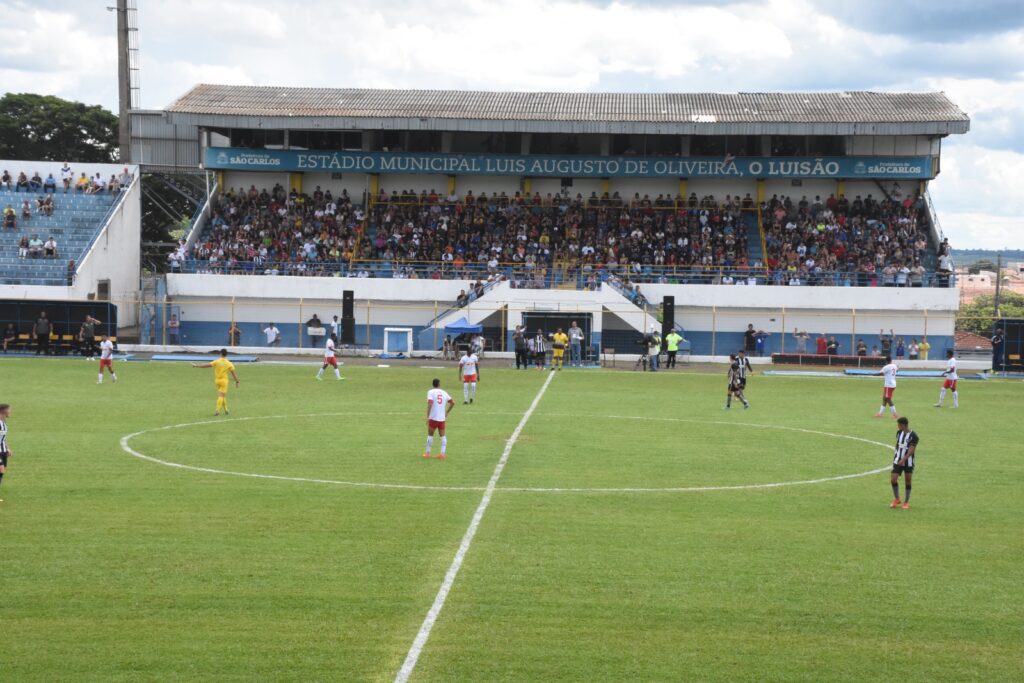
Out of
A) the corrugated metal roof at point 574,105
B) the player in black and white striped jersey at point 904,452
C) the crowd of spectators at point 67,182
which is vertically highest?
the corrugated metal roof at point 574,105

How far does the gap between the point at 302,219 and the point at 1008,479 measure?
53.2m

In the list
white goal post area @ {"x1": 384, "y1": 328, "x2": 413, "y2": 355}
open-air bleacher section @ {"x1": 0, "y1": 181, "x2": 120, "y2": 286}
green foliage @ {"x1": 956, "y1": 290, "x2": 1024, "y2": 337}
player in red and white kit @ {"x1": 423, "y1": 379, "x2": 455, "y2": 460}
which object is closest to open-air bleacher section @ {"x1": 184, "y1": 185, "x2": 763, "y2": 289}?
open-air bleacher section @ {"x1": 0, "y1": 181, "x2": 120, "y2": 286}

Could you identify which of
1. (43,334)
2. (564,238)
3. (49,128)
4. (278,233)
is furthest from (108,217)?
(49,128)

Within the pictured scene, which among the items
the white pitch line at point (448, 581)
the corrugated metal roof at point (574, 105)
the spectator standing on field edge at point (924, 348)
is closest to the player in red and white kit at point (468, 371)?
the white pitch line at point (448, 581)

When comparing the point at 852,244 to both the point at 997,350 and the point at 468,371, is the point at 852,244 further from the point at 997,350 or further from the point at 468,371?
the point at 468,371

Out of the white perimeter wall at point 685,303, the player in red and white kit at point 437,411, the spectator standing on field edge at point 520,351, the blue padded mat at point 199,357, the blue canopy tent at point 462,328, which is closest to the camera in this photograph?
the player in red and white kit at point 437,411

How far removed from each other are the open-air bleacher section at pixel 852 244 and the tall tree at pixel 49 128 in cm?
5398

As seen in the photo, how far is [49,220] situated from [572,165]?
100ft

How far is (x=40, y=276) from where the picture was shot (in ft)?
203

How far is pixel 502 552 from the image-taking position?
56.1 ft

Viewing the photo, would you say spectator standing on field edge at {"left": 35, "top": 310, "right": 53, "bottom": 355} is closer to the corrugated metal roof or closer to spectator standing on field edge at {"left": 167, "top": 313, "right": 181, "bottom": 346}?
spectator standing on field edge at {"left": 167, "top": 313, "right": 181, "bottom": 346}

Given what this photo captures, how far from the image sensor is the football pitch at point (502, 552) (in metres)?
12.7

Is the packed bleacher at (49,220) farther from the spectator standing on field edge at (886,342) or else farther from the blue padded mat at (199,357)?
the spectator standing on field edge at (886,342)

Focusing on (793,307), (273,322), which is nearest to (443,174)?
(273,322)
